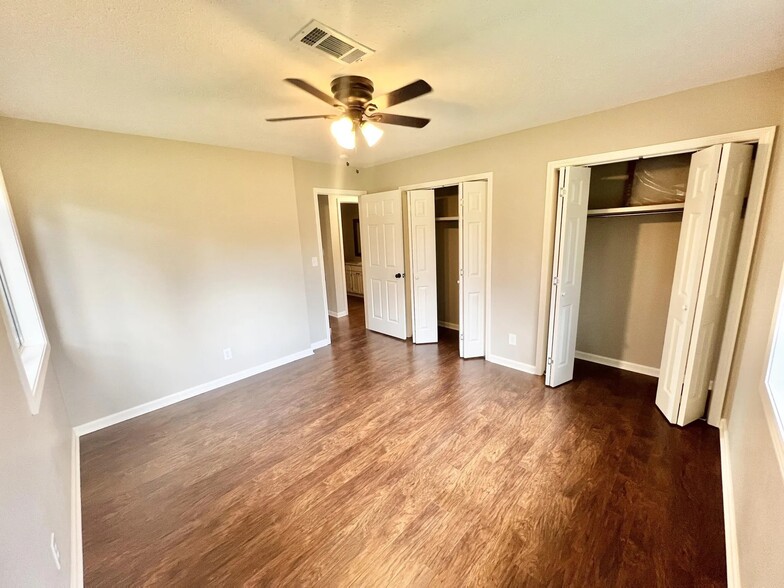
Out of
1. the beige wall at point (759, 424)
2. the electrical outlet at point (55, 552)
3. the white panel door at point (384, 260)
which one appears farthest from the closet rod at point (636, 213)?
the electrical outlet at point (55, 552)

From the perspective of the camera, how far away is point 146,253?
9.09ft

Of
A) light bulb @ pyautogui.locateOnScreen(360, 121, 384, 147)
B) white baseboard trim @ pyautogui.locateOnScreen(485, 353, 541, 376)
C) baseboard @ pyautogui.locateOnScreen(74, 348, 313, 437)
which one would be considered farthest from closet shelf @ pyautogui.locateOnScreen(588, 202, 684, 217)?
baseboard @ pyautogui.locateOnScreen(74, 348, 313, 437)

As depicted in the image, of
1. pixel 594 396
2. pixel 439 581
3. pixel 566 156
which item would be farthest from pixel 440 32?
pixel 594 396

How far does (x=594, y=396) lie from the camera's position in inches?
113

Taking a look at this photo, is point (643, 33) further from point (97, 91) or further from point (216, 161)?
point (216, 161)

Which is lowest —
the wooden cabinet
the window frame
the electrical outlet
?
the electrical outlet

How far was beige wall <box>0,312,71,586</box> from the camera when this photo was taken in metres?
0.94

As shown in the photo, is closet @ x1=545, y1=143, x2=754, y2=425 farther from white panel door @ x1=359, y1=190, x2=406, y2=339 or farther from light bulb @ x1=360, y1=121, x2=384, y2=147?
white panel door @ x1=359, y1=190, x2=406, y2=339

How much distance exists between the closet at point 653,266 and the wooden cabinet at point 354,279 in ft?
14.3

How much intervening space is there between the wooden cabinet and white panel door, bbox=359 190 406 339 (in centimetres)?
195

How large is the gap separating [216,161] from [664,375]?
14.7 feet

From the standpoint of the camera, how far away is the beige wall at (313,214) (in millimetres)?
3877

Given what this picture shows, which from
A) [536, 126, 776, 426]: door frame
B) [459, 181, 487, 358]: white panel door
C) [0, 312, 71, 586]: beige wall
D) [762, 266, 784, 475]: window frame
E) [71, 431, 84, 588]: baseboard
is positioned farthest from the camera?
[459, 181, 487, 358]: white panel door

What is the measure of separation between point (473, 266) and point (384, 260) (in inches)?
54.4
